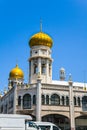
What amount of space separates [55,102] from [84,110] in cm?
587

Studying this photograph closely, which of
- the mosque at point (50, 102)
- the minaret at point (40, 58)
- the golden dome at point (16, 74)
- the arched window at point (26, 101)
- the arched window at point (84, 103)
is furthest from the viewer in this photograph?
the golden dome at point (16, 74)

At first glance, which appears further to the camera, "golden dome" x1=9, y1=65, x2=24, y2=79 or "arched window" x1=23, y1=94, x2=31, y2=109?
"golden dome" x1=9, y1=65, x2=24, y2=79

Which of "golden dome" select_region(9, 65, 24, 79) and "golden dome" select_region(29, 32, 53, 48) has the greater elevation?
"golden dome" select_region(29, 32, 53, 48)

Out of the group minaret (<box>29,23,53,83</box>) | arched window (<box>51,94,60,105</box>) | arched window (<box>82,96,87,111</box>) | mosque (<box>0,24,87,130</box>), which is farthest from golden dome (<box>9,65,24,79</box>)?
arched window (<box>82,96,87,111</box>)

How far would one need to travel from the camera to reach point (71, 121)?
2164 inches

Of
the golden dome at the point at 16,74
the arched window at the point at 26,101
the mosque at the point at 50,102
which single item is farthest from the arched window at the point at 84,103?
the golden dome at the point at 16,74

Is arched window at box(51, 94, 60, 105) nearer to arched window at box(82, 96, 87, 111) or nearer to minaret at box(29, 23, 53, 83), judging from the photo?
arched window at box(82, 96, 87, 111)

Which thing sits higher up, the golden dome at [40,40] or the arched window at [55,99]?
the golden dome at [40,40]

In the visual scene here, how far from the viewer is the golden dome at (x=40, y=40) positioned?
61.4 metres

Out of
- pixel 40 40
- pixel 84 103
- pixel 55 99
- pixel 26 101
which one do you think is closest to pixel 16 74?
pixel 40 40

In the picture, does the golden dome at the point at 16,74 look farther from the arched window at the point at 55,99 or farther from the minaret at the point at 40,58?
the arched window at the point at 55,99

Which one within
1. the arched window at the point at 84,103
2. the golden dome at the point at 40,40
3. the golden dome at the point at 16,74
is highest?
the golden dome at the point at 40,40

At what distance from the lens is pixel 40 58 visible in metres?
60.8

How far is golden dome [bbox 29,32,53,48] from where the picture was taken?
61438mm
